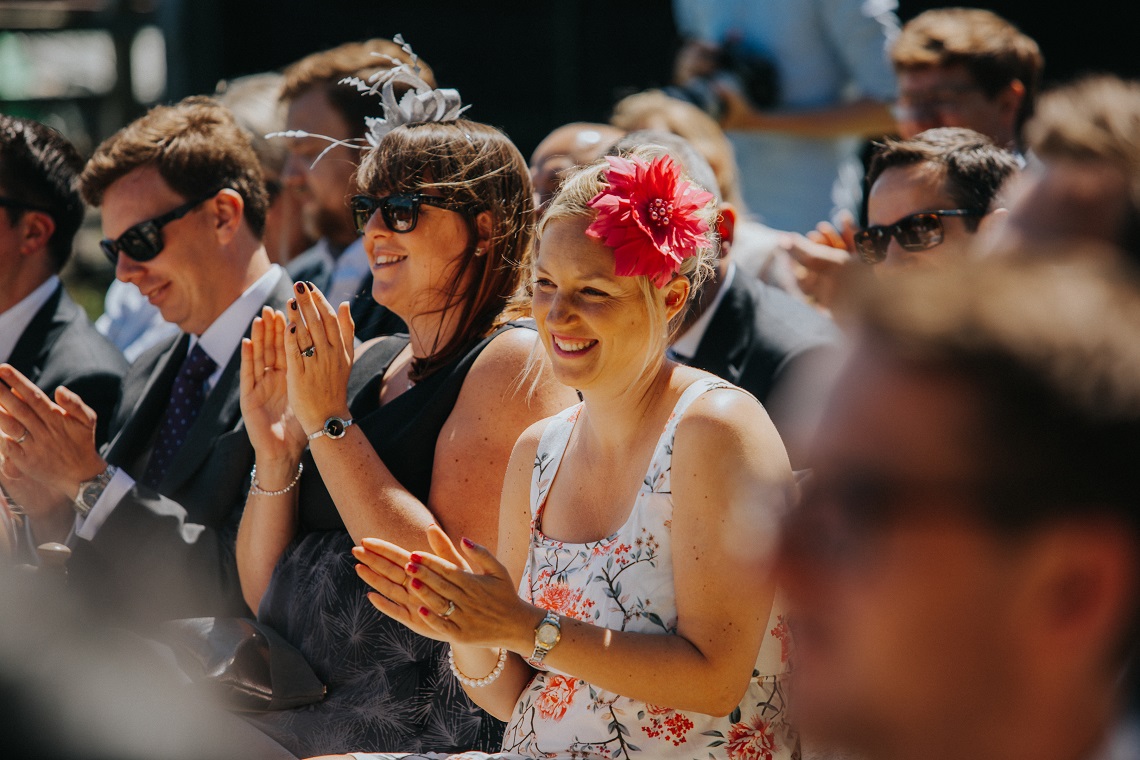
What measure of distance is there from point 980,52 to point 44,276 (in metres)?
3.04

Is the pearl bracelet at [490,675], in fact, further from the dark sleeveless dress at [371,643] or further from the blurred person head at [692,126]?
the blurred person head at [692,126]

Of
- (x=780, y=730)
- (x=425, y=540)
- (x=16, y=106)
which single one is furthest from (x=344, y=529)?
(x=16, y=106)

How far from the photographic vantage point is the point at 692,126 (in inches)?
169

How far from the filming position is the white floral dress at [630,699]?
79.9 inches

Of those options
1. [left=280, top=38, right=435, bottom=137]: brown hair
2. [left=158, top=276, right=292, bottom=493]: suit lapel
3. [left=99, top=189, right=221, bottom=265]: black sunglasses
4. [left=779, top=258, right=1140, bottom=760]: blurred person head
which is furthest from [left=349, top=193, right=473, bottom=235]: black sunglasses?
[left=779, top=258, right=1140, bottom=760]: blurred person head

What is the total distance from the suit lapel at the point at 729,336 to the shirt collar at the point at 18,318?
2.06 meters

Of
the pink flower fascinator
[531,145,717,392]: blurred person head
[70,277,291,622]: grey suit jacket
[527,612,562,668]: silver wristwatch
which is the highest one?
the pink flower fascinator

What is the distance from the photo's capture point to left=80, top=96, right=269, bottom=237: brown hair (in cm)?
354

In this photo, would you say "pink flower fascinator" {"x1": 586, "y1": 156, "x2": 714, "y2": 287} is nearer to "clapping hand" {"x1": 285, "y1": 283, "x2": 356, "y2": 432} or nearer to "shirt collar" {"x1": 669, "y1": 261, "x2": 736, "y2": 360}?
"clapping hand" {"x1": 285, "y1": 283, "x2": 356, "y2": 432}

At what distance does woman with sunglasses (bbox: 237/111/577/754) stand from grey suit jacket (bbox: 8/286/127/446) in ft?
3.43

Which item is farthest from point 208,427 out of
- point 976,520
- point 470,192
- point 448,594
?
point 976,520

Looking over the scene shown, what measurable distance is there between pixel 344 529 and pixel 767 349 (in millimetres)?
1310

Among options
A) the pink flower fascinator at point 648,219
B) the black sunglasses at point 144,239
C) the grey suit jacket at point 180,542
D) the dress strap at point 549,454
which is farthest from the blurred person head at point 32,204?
the pink flower fascinator at point 648,219

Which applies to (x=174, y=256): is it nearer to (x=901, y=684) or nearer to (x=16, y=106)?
(x=901, y=684)
